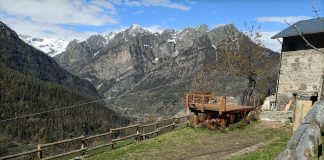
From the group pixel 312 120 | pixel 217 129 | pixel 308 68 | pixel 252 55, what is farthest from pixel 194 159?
pixel 252 55

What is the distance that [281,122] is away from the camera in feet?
94.6

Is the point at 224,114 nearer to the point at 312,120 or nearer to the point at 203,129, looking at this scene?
the point at 203,129

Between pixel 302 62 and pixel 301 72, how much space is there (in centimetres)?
106

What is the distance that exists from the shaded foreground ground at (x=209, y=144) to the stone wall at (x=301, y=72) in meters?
11.4

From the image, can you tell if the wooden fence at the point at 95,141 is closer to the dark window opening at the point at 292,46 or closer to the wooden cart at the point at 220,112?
the wooden cart at the point at 220,112

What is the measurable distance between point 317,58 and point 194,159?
23469 millimetres

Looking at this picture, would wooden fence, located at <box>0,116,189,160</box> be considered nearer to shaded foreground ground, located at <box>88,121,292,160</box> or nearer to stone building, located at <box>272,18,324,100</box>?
shaded foreground ground, located at <box>88,121,292,160</box>

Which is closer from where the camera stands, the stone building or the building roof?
the stone building

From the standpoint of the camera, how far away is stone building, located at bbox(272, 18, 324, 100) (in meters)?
37.1

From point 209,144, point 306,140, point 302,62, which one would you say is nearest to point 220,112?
point 209,144

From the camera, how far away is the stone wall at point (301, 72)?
122ft

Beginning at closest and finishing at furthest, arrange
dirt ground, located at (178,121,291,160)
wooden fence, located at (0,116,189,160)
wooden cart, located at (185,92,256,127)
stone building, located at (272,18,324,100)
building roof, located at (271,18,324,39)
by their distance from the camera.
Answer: dirt ground, located at (178,121,291,160), wooden fence, located at (0,116,189,160), wooden cart, located at (185,92,256,127), stone building, located at (272,18,324,100), building roof, located at (271,18,324,39)

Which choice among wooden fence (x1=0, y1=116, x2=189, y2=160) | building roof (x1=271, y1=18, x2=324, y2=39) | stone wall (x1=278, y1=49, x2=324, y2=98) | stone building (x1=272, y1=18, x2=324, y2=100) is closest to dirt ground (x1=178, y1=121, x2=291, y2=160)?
wooden fence (x1=0, y1=116, x2=189, y2=160)

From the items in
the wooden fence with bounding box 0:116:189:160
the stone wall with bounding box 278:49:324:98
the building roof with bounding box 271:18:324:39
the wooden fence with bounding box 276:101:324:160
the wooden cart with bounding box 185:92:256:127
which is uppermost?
the building roof with bounding box 271:18:324:39
